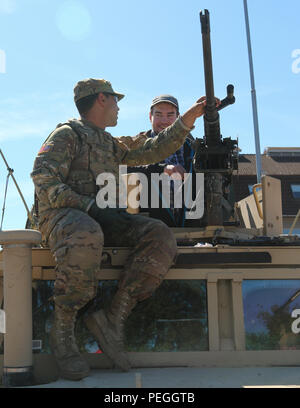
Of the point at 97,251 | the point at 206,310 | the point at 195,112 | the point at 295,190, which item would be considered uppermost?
the point at 295,190

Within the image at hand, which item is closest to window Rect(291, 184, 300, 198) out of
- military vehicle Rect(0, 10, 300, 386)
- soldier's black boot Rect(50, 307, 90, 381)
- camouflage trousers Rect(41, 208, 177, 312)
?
military vehicle Rect(0, 10, 300, 386)

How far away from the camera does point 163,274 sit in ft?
10.6

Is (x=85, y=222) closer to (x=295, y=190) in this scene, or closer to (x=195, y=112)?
(x=195, y=112)

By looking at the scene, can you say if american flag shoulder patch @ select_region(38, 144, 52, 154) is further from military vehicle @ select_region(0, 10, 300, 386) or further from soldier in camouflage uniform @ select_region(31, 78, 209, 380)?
military vehicle @ select_region(0, 10, 300, 386)

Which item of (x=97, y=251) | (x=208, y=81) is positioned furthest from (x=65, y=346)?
(x=208, y=81)

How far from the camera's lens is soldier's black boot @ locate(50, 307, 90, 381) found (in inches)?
115

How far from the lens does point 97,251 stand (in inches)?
122

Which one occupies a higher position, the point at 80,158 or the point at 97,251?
the point at 80,158

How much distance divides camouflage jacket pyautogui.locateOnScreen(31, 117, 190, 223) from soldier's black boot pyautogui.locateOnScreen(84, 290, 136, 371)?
57cm

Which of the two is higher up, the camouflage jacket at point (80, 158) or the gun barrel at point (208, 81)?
the gun barrel at point (208, 81)

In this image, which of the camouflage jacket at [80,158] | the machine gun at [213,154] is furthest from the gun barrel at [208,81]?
the camouflage jacket at [80,158]

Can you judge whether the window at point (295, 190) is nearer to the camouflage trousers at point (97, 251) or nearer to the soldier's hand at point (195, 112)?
the soldier's hand at point (195, 112)

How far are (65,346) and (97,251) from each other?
52 centimetres

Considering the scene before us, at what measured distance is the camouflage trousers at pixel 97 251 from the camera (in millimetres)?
3043
